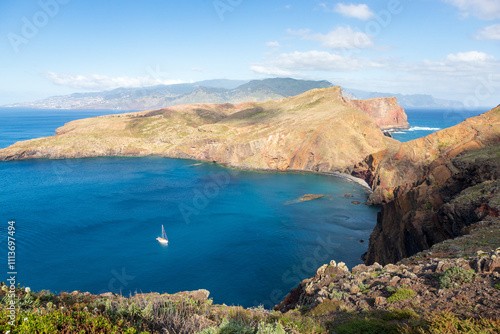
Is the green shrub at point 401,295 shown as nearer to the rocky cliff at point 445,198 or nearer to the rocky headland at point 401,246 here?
the rocky headland at point 401,246

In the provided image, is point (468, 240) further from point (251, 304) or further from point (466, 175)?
point (251, 304)

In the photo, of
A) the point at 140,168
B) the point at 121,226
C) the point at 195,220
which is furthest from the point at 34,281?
the point at 140,168

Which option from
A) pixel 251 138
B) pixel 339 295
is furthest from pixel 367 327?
pixel 251 138

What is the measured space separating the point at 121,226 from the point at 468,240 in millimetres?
59345

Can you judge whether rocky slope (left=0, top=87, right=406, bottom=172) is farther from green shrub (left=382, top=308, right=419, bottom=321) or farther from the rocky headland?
green shrub (left=382, top=308, right=419, bottom=321)

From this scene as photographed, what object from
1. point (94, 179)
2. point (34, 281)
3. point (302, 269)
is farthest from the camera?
point (94, 179)

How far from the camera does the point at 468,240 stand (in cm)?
2050

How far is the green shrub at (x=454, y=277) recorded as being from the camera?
45.9ft

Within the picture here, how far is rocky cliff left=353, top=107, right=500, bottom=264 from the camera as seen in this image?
86.3 feet

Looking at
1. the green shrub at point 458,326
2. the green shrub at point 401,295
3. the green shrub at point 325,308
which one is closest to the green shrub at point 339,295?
the green shrub at point 325,308

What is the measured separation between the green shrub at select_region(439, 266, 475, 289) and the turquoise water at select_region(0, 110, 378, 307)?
26088mm

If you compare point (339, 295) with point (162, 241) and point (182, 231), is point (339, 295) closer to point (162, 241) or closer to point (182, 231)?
point (162, 241)

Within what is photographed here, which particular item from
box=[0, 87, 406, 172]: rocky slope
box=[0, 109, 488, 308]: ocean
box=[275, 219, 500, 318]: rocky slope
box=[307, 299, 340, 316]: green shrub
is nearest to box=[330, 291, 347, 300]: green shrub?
box=[275, 219, 500, 318]: rocky slope

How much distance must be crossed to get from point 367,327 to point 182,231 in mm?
52325
